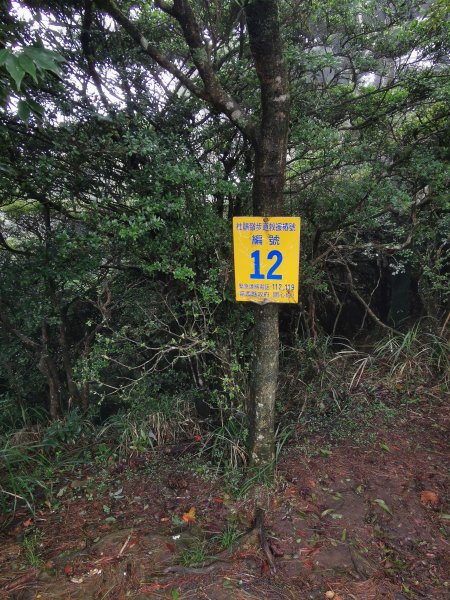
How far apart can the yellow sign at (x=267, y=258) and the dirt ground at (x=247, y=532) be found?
138cm

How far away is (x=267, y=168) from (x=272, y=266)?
0.60 meters

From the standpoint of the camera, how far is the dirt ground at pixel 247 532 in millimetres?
2299

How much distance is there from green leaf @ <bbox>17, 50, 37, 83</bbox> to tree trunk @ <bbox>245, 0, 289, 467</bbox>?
131 centimetres

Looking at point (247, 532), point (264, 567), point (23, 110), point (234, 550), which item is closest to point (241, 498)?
point (247, 532)

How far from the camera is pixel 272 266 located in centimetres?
266

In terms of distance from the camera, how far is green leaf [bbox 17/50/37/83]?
1471 mm

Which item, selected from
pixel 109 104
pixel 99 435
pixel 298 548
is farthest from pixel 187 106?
pixel 298 548

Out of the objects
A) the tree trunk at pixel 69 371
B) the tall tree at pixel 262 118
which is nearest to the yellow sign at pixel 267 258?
the tall tree at pixel 262 118

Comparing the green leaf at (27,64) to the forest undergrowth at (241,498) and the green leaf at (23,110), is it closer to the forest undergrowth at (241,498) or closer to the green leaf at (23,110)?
the green leaf at (23,110)

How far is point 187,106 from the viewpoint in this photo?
11.3ft

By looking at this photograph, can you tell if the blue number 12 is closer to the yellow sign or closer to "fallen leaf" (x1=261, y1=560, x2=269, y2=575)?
the yellow sign

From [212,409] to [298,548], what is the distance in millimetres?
1467

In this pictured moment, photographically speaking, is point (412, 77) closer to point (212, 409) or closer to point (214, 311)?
point (214, 311)

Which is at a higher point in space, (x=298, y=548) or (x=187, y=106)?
(x=187, y=106)
